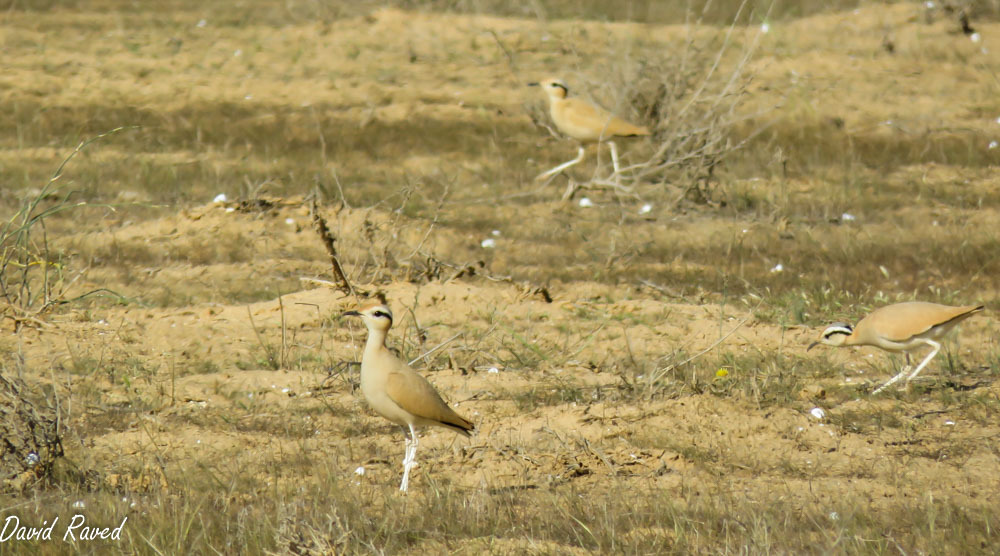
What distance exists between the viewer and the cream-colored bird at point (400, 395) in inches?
216

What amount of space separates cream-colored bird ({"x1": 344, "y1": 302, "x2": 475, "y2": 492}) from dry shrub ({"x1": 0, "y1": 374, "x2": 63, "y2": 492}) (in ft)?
4.41

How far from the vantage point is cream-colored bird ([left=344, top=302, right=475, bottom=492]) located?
5488 millimetres

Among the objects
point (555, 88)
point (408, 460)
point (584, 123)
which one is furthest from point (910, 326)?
point (555, 88)

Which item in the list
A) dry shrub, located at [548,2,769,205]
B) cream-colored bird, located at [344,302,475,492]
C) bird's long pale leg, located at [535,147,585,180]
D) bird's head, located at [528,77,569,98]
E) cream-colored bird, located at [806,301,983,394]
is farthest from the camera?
bird's head, located at [528,77,569,98]

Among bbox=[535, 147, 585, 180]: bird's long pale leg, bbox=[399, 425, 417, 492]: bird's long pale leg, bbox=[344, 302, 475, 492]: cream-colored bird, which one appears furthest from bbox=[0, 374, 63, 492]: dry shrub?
bbox=[535, 147, 585, 180]: bird's long pale leg

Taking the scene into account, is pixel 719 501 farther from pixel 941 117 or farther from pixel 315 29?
pixel 315 29

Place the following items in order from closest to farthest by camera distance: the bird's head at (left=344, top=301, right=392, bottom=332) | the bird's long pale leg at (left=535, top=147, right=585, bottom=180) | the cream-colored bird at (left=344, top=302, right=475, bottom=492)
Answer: the cream-colored bird at (left=344, top=302, right=475, bottom=492) < the bird's head at (left=344, top=301, right=392, bottom=332) < the bird's long pale leg at (left=535, top=147, right=585, bottom=180)

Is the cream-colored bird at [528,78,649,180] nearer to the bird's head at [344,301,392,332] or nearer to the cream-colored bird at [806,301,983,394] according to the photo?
the cream-colored bird at [806,301,983,394]

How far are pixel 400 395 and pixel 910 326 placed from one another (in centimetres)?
297

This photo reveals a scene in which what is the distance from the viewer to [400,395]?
547cm

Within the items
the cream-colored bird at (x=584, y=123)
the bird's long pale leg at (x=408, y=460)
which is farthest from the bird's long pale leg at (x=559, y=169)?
the bird's long pale leg at (x=408, y=460)

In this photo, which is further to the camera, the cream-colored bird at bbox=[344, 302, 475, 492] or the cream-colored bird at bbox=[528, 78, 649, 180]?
the cream-colored bird at bbox=[528, 78, 649, 180]

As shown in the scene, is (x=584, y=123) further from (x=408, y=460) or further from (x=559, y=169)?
(x=408, y=460)

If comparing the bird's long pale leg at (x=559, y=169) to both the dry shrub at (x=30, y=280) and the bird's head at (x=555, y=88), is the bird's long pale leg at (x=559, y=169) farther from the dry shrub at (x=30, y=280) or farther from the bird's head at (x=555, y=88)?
→ the dry shrub at (x=30, y=280)
